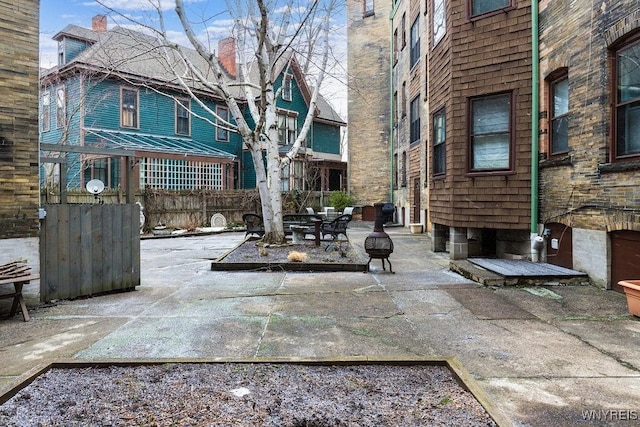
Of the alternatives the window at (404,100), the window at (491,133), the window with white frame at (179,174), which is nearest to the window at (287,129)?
the window with white frame at (179,174)

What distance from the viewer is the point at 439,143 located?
10117 millimetres

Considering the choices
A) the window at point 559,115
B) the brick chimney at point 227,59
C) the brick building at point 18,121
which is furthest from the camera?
the brick chimney at point 227,59

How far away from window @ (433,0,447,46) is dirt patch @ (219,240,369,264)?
5412 mm

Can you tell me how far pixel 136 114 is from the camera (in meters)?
19.5

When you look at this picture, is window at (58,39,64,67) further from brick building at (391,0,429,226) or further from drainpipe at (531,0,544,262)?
drainpipe at (531,0,544,262)

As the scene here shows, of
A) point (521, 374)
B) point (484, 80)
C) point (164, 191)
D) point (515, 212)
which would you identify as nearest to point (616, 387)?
point (521, 374)

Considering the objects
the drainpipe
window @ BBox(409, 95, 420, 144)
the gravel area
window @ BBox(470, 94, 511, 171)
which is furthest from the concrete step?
window @ BBox(409, 95, 420, 144)

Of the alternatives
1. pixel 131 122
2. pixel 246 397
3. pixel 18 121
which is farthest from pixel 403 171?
pixel 246 397

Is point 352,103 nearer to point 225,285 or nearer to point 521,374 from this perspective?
point 225,285

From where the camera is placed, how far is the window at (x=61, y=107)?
57.9 feet

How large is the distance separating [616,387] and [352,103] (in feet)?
70.9

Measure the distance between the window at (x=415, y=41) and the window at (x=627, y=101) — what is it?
10.6 m

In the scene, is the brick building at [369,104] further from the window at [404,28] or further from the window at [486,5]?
the window at [486,5]

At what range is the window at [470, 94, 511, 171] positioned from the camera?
8.20 metres
